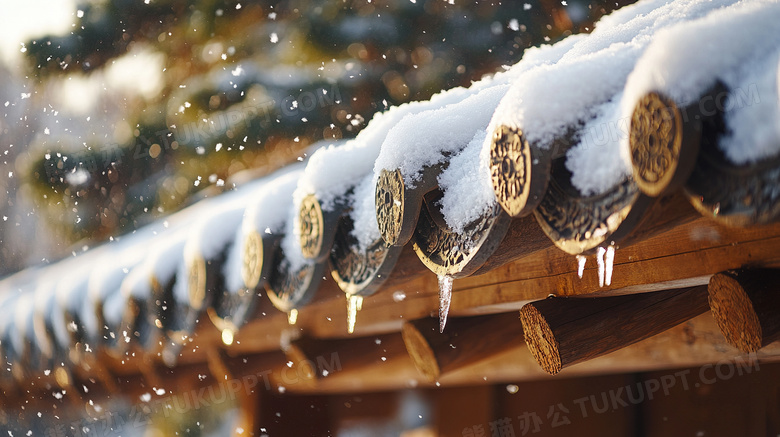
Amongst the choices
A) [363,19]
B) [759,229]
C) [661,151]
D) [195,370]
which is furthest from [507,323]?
[363,19]

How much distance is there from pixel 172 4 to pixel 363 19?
3414 mm

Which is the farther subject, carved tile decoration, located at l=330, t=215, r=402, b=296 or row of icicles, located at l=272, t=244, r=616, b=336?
carved tile decoration, located at l=330, t=215, r=402, b=296

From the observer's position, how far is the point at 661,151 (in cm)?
80

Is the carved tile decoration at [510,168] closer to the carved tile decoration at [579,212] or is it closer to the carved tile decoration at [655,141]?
the carved tile decoration at [579,212]

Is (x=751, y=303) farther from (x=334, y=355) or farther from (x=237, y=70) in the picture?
(x=237, y=70)

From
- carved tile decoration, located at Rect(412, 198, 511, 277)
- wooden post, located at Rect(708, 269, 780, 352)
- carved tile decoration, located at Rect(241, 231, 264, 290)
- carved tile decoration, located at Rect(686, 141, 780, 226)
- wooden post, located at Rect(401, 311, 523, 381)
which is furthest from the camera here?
wooden post, located at Rect(401, 311, 523, 381)

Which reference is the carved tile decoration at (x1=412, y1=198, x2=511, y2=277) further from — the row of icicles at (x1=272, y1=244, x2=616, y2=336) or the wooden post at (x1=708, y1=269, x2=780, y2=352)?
the wooden post at (x1=708, y1=269, x2=780, y2=352)

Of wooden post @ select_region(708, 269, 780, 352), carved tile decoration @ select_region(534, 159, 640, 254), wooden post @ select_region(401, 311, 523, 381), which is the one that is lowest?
wooden post @ select_region(708, 269, 780, 352)

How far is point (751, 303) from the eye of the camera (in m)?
1.21

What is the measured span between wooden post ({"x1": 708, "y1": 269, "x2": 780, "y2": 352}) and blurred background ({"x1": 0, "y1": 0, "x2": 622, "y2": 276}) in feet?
20.7

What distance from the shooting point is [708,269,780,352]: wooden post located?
121 cm

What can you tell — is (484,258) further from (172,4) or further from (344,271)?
(172,4)

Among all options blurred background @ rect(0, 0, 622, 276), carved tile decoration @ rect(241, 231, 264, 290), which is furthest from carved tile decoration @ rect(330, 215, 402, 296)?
blurred background @ rect(0, 0, 622, 276)

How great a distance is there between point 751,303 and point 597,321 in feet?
1.32
